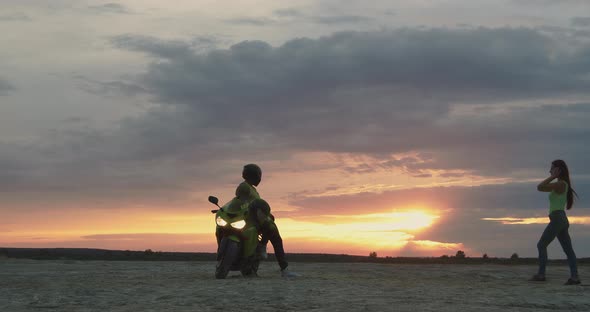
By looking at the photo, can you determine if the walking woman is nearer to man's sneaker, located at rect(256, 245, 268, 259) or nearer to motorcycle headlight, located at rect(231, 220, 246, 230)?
man's sneaker, located at rect(256, 245, 268, 259)

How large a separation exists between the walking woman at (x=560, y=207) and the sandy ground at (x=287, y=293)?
681mm

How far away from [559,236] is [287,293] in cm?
638

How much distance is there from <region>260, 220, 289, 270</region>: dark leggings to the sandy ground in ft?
1.42

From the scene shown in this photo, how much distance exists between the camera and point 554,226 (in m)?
15.3

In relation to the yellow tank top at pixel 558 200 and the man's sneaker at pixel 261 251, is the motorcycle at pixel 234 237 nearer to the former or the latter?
the man's sneaker at pixel 261 251

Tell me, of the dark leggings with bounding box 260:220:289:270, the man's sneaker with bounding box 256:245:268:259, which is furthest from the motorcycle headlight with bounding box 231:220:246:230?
the man's sneaker with bounding box 256:245:268:259

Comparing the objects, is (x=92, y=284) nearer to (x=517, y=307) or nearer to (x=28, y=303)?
(x=28, y=303)

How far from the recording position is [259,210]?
15.3 meters

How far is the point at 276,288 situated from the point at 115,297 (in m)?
2.55

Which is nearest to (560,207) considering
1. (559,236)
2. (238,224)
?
(559,236)

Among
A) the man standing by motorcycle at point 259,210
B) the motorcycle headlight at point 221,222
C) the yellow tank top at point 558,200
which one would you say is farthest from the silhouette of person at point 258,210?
the yellow tank top at point 558,200

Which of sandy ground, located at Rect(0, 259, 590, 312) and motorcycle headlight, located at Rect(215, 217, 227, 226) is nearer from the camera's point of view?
sandy ground, located at Rect(0, 259, 590, 312)

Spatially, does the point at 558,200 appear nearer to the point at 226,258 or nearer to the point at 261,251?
the point at 261,251

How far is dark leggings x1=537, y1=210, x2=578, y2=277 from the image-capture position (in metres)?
15.3
